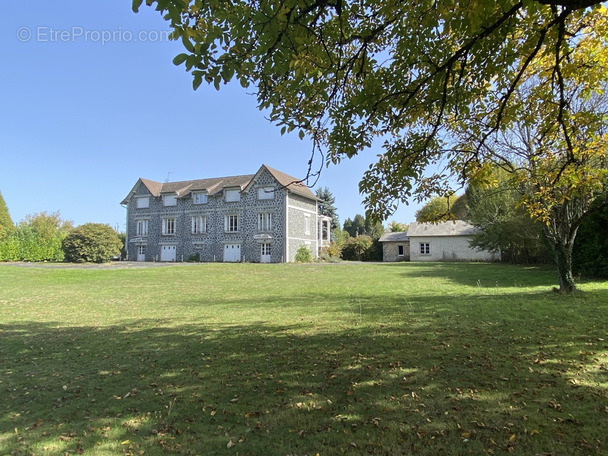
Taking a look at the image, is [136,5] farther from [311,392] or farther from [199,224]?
[199,224]

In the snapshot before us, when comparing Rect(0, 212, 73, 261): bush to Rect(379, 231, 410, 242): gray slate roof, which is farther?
Rect(379, 231, 410, 242): gray slate roof

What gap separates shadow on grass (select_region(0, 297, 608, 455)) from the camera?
3.04 metres

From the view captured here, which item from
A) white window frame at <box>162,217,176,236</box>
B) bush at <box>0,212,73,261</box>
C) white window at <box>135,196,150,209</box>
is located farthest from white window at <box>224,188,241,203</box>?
bush at <box>0,212,73,261</box>

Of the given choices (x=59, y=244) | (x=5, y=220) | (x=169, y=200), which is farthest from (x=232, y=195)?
(x=5, y=220)

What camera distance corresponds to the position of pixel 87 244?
3155 centimetres

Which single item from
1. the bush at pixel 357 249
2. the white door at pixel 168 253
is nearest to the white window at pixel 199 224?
the white door at pixel 168 253

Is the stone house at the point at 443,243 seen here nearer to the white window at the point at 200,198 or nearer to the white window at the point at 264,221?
the white window at the point at 264,221

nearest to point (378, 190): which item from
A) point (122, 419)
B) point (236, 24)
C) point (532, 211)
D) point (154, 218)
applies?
point (236, 24)

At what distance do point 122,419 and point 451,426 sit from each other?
10.2 ft

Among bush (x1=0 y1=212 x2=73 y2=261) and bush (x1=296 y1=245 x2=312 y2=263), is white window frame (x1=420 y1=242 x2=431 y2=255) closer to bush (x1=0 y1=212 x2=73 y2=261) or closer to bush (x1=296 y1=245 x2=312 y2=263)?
bush (x1=296 y1=245 x2=312 y2=263)

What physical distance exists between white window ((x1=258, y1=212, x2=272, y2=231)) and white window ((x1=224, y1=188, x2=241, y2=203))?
10.7ft

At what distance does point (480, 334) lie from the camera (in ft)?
21.1

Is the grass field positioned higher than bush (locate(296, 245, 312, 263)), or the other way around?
bush (locate(296, 245, 312, 263))

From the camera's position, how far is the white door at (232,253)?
36844mm
